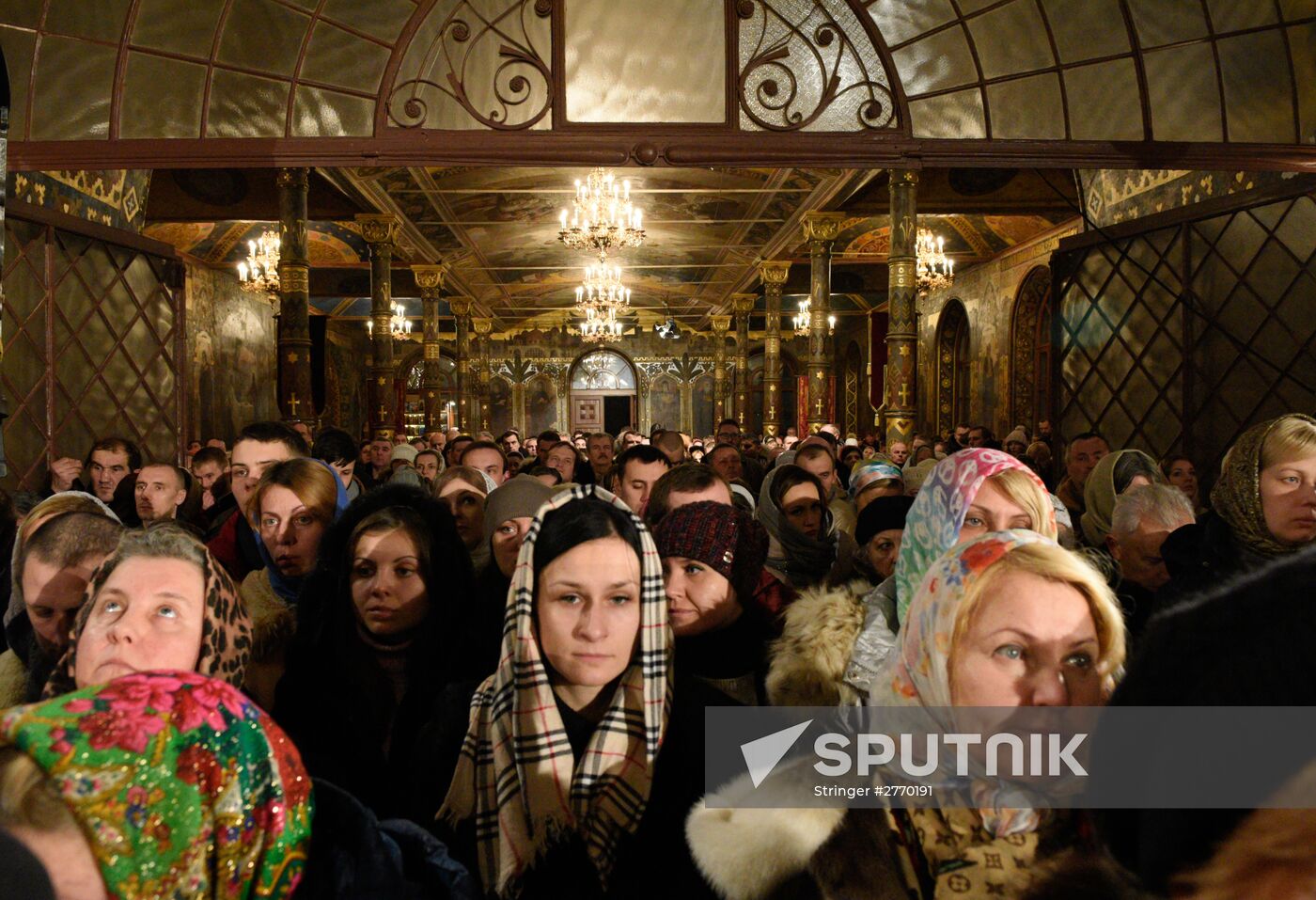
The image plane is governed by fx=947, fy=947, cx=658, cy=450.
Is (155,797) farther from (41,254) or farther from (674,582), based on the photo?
(41,254)

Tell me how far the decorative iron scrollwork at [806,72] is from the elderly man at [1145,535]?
10.8ft

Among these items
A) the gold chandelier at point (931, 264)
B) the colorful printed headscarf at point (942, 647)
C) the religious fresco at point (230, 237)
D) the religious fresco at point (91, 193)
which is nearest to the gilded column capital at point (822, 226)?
the gold chandelier at point (931, 264)

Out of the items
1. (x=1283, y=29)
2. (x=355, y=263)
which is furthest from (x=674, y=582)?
(x=355, y=263)

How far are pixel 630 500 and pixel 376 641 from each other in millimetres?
3002

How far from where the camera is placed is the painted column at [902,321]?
31.9ft

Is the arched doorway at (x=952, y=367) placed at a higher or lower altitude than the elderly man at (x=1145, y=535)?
higher

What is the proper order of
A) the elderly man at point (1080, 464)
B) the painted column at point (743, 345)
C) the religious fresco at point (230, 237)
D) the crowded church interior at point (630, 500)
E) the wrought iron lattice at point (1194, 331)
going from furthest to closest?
the painted column at point (743, 345), the religious fresco at point (230, 237), the wrought iron lattice at point (1194, 331), the elderly man at point (1080, 464), the crowded church interior at point (630, 500)

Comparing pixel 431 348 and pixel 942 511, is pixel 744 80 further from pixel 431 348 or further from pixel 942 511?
pixel 431 348

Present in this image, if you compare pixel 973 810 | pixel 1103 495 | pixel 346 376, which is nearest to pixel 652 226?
pixel 1103 495

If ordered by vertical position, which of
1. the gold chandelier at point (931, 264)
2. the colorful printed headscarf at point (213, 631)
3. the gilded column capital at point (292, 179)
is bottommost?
the colorful printed headscarf at point (213, 631)

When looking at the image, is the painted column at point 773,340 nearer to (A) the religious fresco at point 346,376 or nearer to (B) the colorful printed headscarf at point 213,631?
(A) the religious fresco at point 346,376

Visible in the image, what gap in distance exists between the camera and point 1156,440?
1075 centimetres

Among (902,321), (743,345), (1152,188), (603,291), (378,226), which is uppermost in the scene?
(378,226)

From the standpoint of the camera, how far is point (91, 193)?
10.2 metres
